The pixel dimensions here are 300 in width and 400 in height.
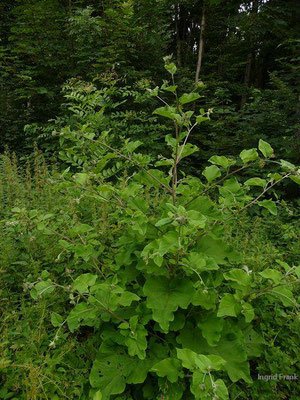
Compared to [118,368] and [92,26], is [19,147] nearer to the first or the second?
[92,26]

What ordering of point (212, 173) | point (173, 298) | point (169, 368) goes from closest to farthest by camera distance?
point (169, 368)
point (173, 298)
point (212, 173)

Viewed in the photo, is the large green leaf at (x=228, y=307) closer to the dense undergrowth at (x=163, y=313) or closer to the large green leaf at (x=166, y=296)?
the dense undergrowth at (x=163, y=313)

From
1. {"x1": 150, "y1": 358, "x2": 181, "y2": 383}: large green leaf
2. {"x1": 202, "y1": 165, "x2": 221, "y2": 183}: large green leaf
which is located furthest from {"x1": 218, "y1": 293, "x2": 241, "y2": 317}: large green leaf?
{"x1": 202, "y1": 165, "x2": 221, "y2": 183}: large green leaf

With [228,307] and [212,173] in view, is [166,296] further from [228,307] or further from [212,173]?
[212,173]

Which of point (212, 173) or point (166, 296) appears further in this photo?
point (212, 173)

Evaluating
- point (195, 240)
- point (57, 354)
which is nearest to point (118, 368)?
point (57, 354)

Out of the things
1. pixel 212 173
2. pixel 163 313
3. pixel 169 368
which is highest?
pixel 212 173

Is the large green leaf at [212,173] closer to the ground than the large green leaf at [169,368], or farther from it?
farther from it

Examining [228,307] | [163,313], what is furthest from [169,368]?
[228,307]

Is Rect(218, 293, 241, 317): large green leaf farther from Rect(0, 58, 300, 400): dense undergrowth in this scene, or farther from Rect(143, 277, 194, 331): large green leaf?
Rect(143, 277, 194, 331): large green leaf

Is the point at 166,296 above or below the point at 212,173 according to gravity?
below

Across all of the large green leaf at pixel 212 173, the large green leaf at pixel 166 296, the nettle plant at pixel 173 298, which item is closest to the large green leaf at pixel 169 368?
the nettle plant at pixel 173 298

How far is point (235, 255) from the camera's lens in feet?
5.33

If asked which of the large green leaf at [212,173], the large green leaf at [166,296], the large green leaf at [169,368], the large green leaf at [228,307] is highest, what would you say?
the large green leaf at [212,173]
